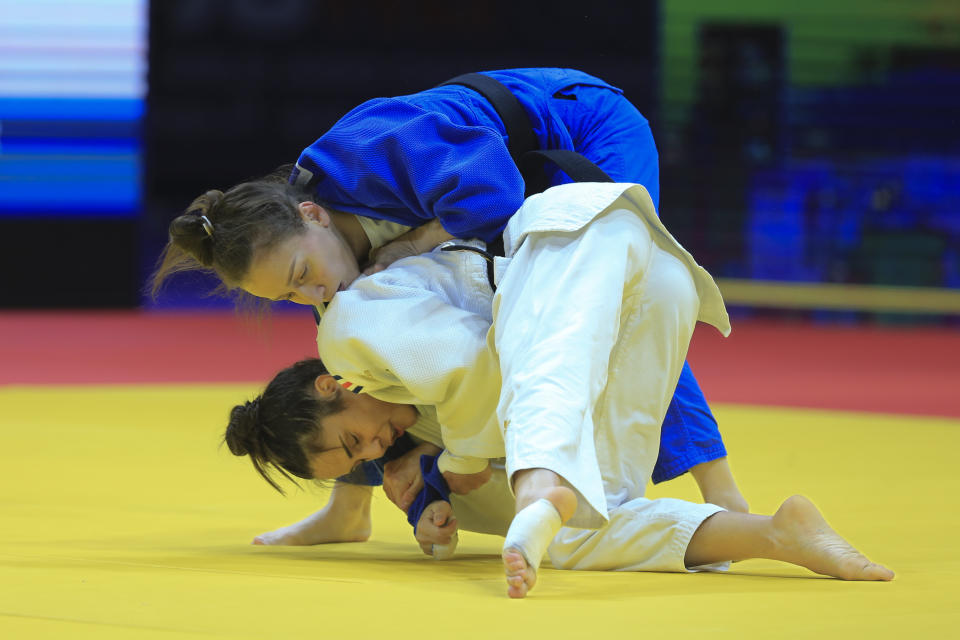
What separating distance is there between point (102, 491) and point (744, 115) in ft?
24.5

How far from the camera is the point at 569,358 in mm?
1548

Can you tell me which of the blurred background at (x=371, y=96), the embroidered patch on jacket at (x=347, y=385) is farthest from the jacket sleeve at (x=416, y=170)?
the blurred background at (x=371, y=96)

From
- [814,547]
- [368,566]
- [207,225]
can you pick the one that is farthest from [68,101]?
[814,547]

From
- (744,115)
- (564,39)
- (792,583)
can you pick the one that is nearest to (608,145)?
(792,583)

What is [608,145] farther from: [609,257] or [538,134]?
[609,257]

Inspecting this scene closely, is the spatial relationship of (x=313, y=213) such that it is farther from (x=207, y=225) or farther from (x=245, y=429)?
(x=245, y=429)

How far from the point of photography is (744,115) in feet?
30.5

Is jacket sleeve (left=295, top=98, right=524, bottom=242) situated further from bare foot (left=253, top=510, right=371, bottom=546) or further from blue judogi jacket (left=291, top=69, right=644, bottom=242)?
bare foot (left=253, top=510, right=371, bottom=546)

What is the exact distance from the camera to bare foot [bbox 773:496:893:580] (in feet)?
5.32

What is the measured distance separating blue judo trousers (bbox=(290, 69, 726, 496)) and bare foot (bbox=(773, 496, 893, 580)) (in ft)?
1.49

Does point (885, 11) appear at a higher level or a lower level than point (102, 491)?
higher

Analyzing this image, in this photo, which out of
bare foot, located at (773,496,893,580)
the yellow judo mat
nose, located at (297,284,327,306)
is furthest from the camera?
nose, located at (297,284,327,306)

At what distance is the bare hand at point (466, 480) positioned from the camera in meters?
1.92

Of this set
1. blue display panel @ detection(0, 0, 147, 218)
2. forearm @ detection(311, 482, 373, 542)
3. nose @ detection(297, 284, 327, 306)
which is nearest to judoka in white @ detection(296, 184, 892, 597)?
nose @ detection(297, 284, 327, 306)
